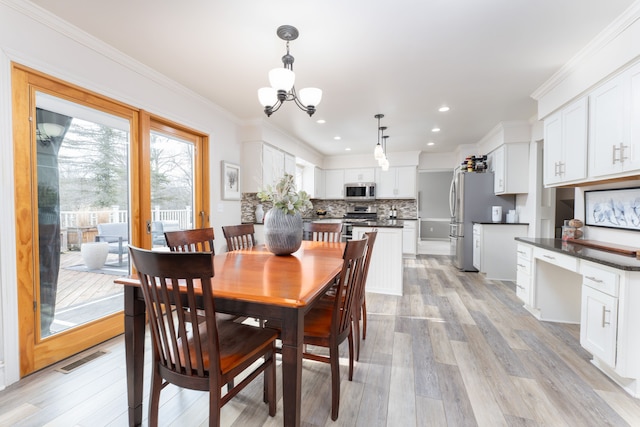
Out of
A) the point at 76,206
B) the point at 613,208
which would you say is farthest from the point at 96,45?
the point at 613,208

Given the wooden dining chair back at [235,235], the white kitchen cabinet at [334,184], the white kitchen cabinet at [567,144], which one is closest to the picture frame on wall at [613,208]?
the white kitchen cabinet at [567,144]

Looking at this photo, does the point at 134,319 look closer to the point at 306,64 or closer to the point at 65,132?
the point at 65,132

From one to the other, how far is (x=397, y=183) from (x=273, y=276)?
221 inches

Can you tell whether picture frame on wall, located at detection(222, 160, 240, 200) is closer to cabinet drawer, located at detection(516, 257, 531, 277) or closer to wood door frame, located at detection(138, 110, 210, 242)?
wood door frame, located at detection(138, 110, 210, 242)

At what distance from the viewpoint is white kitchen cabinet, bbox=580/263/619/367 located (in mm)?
1791

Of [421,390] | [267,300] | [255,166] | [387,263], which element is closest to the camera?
[267,300]

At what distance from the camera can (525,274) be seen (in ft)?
9.86

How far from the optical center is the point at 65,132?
216 cm

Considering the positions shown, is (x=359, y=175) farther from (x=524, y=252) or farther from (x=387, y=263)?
(x=524, y=252)

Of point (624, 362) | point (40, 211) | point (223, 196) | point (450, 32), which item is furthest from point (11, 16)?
point (624, 362)

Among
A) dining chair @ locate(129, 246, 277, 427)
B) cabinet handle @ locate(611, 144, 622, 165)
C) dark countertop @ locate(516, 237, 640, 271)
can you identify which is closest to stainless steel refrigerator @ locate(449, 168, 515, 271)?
dark countertop @ locate(516, 237, 640, 271)

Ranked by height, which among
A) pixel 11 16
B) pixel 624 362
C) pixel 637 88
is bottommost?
pixel 624 362

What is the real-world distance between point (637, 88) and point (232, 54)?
3055 mm

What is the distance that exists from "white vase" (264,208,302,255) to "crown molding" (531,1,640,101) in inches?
104
